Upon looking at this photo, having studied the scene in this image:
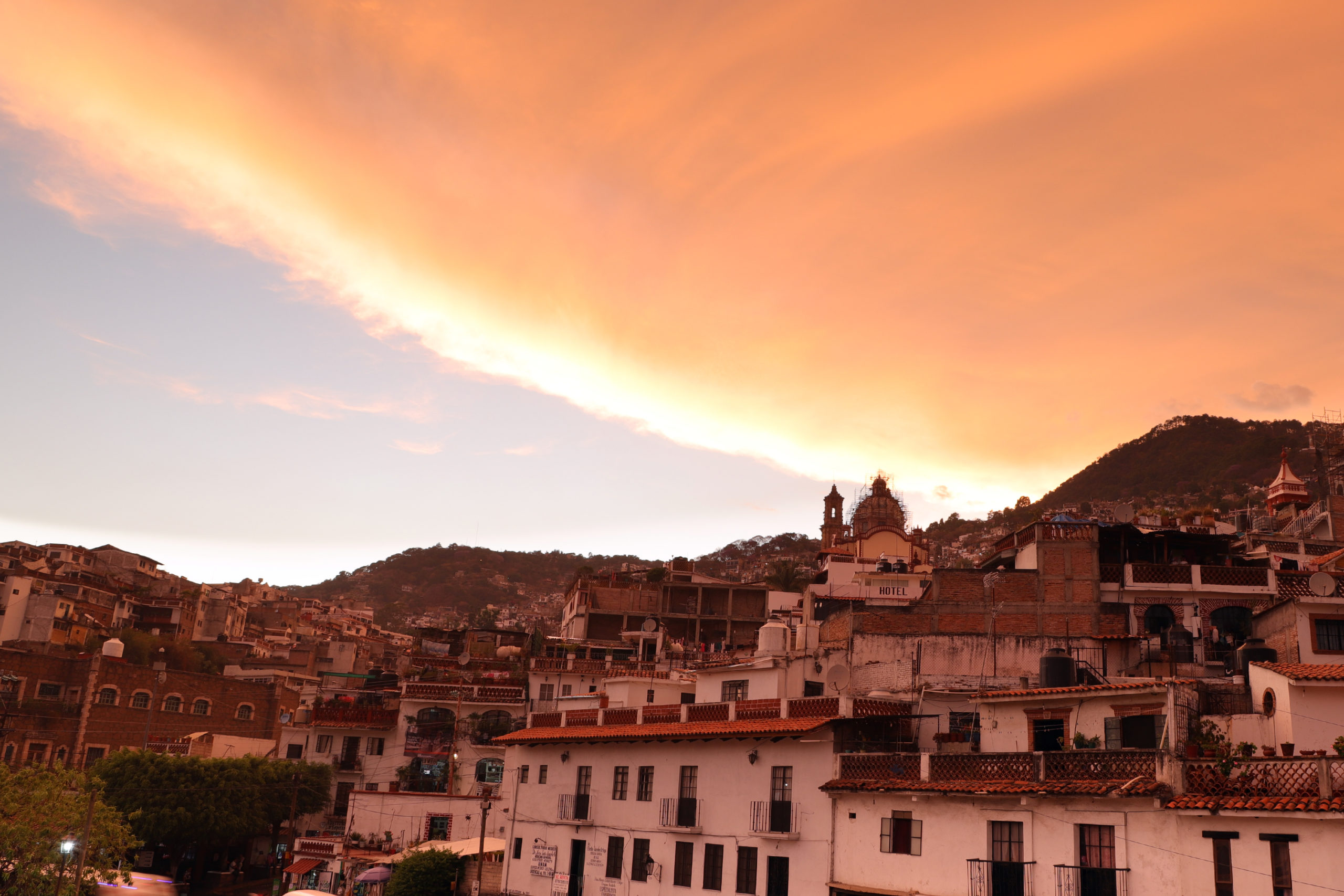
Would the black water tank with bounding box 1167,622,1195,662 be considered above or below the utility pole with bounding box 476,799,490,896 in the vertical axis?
above

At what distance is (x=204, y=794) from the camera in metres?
52.2

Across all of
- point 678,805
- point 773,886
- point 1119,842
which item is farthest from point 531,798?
point 1119,842

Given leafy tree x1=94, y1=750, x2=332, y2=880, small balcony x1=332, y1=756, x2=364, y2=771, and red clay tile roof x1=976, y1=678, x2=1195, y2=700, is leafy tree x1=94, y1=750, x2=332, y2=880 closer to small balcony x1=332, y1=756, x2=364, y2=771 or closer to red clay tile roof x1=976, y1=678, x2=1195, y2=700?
small balcony x1=332, y1=756, x2=364, y2=771

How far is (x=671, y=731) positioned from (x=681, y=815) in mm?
2508

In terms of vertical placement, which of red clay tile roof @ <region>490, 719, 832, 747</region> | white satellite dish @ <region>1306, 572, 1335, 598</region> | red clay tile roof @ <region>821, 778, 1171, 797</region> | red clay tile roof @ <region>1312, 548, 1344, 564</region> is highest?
red clay tile roof @ <region>1312, 548, 1344, 564</region>

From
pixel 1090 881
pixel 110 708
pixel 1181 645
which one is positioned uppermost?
pixel 1181 645

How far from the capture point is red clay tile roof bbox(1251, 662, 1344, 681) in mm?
24114

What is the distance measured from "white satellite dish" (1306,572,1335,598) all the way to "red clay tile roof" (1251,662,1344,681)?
8.55m

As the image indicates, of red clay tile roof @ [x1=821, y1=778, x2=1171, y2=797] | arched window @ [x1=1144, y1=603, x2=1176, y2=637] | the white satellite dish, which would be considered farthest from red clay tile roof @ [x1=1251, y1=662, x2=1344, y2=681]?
arched window @ [x1=1144, y1=603, x2=1176, y2=637]

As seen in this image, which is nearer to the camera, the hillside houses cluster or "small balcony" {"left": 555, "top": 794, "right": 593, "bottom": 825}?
the hillside houses cluster

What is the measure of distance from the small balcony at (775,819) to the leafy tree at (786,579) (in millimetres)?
41007

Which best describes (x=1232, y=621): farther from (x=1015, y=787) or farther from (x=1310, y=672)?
(x=1015, y=787)

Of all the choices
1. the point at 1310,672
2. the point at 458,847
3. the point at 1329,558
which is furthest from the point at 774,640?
the point at 1329,558

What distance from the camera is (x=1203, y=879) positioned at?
21766 mm
